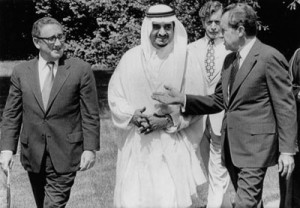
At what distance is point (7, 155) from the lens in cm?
583

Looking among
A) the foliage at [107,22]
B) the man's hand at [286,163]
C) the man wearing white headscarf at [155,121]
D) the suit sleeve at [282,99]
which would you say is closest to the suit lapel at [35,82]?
the man wearing white headscarf at [155,121]

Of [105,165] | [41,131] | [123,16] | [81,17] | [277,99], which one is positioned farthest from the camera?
[81,17]

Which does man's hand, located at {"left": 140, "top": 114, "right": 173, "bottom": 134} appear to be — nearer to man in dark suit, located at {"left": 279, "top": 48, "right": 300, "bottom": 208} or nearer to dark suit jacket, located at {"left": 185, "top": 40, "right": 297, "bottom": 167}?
dark suit jacket, located at {"left": 185, "top": 40, "right": 297, "bottom": 167}

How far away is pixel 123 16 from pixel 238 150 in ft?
38.0

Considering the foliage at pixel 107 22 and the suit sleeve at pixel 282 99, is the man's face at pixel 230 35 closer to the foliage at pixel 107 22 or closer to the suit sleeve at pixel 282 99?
the suit sleeve at pixel 282 99

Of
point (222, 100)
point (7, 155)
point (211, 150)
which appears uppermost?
point (222, 100)

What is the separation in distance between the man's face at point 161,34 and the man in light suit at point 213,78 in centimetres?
151

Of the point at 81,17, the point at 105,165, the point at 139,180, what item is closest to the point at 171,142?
the point at 139,180

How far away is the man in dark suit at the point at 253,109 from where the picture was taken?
5.38 m

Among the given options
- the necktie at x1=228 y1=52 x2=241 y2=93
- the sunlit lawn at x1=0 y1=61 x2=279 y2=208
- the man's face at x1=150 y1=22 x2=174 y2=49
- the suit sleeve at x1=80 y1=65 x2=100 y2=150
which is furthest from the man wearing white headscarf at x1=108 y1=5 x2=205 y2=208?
the sunlit lawn at x1=0 y1=61 x2=279 y2=208

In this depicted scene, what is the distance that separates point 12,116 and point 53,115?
408mm

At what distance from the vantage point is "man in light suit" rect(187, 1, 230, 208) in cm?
752

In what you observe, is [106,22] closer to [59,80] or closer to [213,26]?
[213,26]

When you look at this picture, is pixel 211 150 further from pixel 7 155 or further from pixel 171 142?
pixel 7 155
